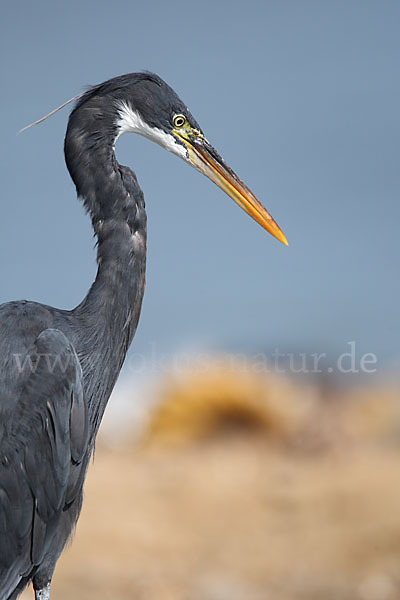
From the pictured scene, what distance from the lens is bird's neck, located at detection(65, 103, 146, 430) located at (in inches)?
162

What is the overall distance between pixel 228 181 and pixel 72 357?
58.4 inches

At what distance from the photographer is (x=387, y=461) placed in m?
13.1

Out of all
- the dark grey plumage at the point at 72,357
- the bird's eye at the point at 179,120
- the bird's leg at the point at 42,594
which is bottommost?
the bird's leg at the point at 42,594

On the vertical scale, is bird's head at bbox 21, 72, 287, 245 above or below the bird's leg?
above

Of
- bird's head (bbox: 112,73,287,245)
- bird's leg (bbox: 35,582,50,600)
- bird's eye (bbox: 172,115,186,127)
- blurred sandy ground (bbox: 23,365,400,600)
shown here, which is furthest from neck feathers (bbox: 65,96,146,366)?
blurred sandy ground (bbox: 23,365,400,600)

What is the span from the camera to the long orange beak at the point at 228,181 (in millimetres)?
4566

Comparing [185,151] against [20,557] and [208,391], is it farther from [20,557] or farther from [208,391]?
[208,391]

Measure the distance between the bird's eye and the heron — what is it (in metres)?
0.01

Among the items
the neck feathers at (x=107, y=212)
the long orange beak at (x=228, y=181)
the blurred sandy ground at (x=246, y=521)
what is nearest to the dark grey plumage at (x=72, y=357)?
the neck feathers at (x=107, y=212)

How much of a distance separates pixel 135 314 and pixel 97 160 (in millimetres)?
864

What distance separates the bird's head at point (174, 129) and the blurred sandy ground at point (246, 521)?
4.07 meters

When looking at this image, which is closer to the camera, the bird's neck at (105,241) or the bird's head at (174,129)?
the bird's neck at (105,241)

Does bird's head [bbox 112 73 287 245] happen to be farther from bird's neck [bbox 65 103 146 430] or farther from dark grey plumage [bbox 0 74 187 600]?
bird's neck [bbox 65 103 146 430]

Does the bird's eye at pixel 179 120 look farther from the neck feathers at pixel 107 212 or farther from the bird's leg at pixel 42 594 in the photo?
the bird's leg at pixel 42 594
